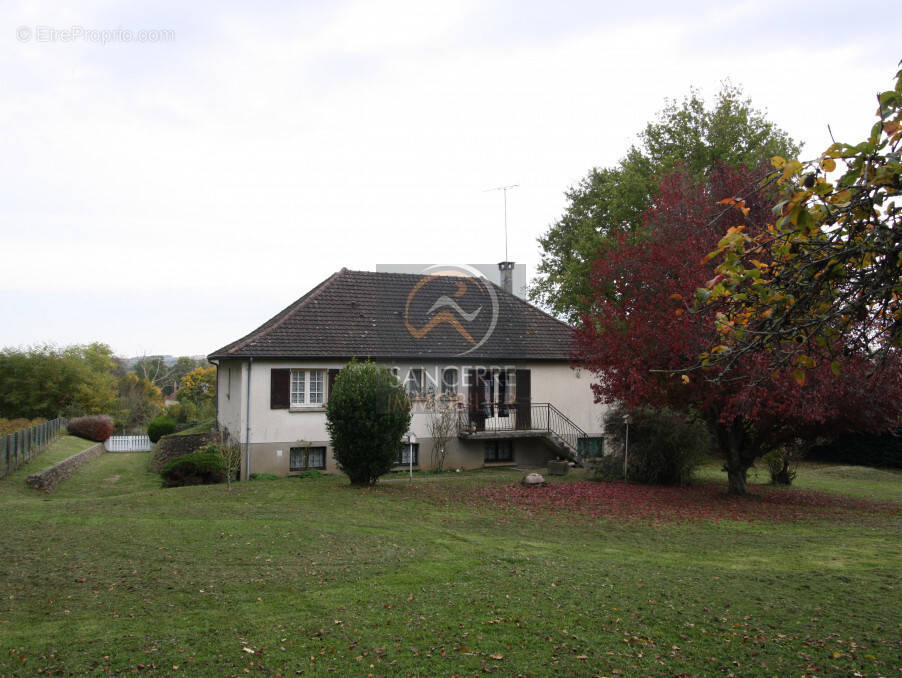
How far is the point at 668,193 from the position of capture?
16.8 m

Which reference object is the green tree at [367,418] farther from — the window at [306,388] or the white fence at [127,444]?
the white fence at [127,444]

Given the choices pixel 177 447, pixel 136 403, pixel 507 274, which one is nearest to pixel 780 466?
pixel 507 274

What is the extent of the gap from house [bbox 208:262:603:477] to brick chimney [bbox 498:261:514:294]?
4124 millimetres

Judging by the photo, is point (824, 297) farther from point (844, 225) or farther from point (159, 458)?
point (159, 458)

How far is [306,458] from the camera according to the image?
2158 centimetres

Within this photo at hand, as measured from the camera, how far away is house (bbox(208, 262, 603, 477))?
2117 centimetres

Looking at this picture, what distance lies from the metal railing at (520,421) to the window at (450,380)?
0.83 metres

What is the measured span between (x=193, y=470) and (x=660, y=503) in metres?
12.2

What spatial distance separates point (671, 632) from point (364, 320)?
18110mm

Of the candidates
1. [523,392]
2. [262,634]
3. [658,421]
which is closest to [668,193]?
[658,421]

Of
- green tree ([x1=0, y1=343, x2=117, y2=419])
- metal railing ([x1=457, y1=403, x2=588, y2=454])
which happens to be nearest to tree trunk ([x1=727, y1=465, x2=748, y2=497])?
metal railing ([x1=457, y1=403, x2=588, y2=454])

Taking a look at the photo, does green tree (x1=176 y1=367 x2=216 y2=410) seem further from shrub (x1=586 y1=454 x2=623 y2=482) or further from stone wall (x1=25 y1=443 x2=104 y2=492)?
shrub (x1=586 y1=454 x2=623 y2=482)

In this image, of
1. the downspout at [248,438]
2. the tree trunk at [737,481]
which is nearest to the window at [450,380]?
the downspout at [248,438]

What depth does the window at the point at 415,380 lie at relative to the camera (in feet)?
75.6
